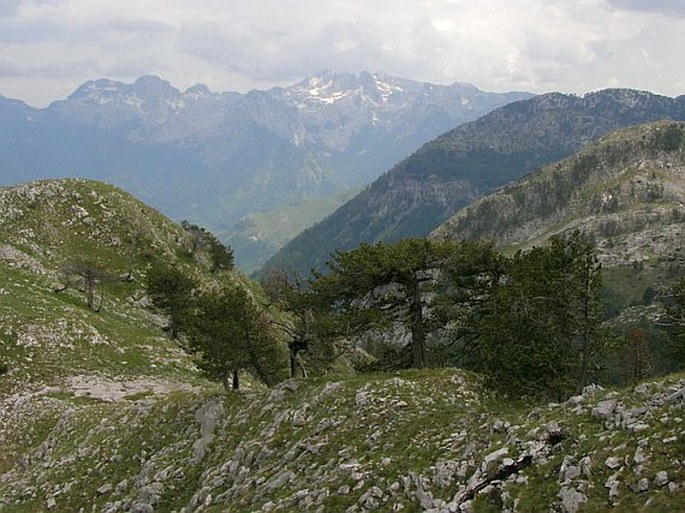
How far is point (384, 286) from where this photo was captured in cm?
3634

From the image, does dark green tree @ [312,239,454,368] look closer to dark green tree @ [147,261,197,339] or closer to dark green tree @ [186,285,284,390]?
dark green tree @ [186,285,284,390]

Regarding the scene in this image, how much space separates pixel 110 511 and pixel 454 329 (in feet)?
71.9

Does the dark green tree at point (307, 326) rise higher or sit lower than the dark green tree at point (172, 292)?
lower

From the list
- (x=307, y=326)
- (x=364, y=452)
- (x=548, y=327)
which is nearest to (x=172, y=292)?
(x=307, y=326)

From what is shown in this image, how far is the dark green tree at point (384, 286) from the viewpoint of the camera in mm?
34125

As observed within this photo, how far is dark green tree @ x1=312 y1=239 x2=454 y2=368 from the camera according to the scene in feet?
112

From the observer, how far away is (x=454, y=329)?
36.1 meters

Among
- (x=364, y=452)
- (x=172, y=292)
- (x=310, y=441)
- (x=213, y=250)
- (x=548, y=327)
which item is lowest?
(x=364, y=452)

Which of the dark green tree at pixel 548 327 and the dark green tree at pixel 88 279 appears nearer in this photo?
the dark green tree at pixel 548 327

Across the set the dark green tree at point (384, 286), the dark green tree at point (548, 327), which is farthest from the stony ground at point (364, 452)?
the dark green tree at point (384, 286)

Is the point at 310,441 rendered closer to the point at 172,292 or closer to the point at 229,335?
the point at 229,335

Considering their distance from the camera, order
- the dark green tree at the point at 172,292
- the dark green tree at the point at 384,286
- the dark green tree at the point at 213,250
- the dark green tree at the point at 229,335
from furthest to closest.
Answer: the dark green tree at the point at 213,250
the dark green tree at the point at 172,292
the dark green tree at the point at 229,335
the dark green tree at the point at 384,286

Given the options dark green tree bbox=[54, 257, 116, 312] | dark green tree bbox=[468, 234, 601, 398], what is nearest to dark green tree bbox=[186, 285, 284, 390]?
dark green tree bbox=[468, 234, 601, 398]

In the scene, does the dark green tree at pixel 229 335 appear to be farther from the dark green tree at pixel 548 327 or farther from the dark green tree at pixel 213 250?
the dark green tree at pixel 213 250
